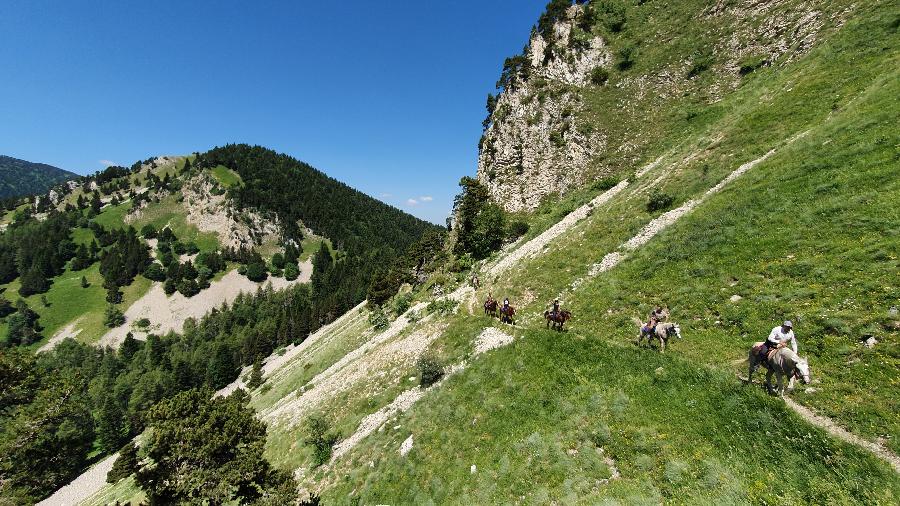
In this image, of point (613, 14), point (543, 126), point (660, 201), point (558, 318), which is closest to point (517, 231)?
point (543, 126)

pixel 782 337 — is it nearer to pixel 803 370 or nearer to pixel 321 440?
pixel 803 370

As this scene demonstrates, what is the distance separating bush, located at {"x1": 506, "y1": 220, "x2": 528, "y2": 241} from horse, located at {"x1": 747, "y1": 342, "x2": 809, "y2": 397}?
4631 centimetres

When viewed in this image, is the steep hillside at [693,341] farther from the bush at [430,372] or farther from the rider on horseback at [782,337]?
the rider on horseback at [782,337]

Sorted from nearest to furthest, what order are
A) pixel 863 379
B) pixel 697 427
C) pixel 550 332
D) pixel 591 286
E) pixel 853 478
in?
Result: pixel 853 478, pixel 863 379, pixel 697 427, pixel 550 332, pixel 591 286

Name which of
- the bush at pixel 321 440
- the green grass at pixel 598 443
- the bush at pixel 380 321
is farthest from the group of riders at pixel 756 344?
the bush at pixel 380 321

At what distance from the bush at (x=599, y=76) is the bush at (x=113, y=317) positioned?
24435cm

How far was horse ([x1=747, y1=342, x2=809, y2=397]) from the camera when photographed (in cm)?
1296

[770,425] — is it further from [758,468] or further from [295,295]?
[295,295]

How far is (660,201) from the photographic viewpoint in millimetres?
34781

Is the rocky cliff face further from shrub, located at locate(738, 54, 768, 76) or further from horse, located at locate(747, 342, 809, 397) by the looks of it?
horse, located at locate(747, 342, 809, 397)

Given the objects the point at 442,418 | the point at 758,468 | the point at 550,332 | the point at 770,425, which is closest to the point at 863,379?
the point at 770,425

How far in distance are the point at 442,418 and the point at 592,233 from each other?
83.1ft

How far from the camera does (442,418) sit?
75.2 feet

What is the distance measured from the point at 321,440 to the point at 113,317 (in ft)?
765
